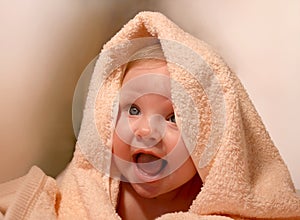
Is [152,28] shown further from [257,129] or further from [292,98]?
[292,98]

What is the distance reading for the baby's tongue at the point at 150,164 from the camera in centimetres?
82

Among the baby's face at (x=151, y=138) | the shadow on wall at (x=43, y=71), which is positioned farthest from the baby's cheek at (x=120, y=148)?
the shadow on wall at (x=43, y=71)

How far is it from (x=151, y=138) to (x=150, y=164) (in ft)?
0.15

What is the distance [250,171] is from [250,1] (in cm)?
45

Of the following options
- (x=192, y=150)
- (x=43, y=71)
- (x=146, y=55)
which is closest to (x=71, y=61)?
(x=43, y=71)

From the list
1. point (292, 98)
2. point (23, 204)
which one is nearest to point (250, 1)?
point (292, 98)

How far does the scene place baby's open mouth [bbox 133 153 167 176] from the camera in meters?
0.82

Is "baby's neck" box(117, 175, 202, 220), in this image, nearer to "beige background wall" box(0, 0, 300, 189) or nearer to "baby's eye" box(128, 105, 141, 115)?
"baby's eye" box(128, 105, 141, 115)

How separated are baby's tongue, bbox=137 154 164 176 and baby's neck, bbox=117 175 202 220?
0.07 meters

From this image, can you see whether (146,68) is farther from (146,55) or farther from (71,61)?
(71,61)

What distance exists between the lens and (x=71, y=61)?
3.83 feet

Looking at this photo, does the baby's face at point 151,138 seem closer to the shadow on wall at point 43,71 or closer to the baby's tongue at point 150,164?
the baby's tongue at point 150,164

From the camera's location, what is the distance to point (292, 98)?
3.70 feet

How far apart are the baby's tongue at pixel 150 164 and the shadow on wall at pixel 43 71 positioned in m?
0.36
